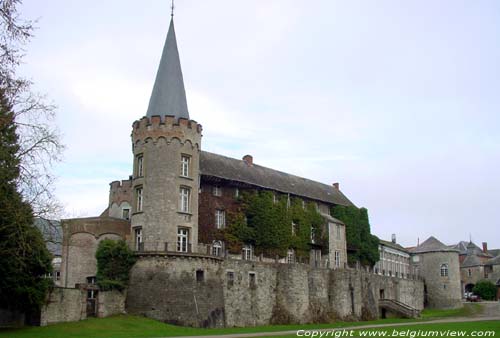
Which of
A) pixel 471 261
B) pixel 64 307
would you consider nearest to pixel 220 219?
pixel 64 307

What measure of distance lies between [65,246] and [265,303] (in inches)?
609

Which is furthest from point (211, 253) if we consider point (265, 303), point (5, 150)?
point (5, 150)

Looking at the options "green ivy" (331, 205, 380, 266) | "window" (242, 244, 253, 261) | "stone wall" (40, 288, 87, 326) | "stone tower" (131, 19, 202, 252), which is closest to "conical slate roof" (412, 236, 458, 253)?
"green ivy" (331, 205, 380, 266)

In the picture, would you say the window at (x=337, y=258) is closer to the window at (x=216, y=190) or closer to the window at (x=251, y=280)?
the window at (x=251, y=280)

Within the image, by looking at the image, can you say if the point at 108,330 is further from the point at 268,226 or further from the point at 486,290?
the point at 486,290

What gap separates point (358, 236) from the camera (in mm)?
61094

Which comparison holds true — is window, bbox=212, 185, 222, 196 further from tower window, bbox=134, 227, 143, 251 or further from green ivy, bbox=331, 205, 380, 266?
green ivy, bbox=331, 205, 380, 266

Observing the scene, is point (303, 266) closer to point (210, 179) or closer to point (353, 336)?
point (210, 179)

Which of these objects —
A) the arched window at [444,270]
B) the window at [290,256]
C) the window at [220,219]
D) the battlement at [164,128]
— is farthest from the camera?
the arched window at [444,270]

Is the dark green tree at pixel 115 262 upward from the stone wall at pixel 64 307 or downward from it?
upward

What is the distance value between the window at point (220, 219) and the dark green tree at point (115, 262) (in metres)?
9.06

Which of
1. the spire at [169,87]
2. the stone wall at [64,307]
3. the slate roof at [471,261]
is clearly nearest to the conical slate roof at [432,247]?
the slate roof at [471,261]

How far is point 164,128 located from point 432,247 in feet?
155

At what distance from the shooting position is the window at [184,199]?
4228 cm
